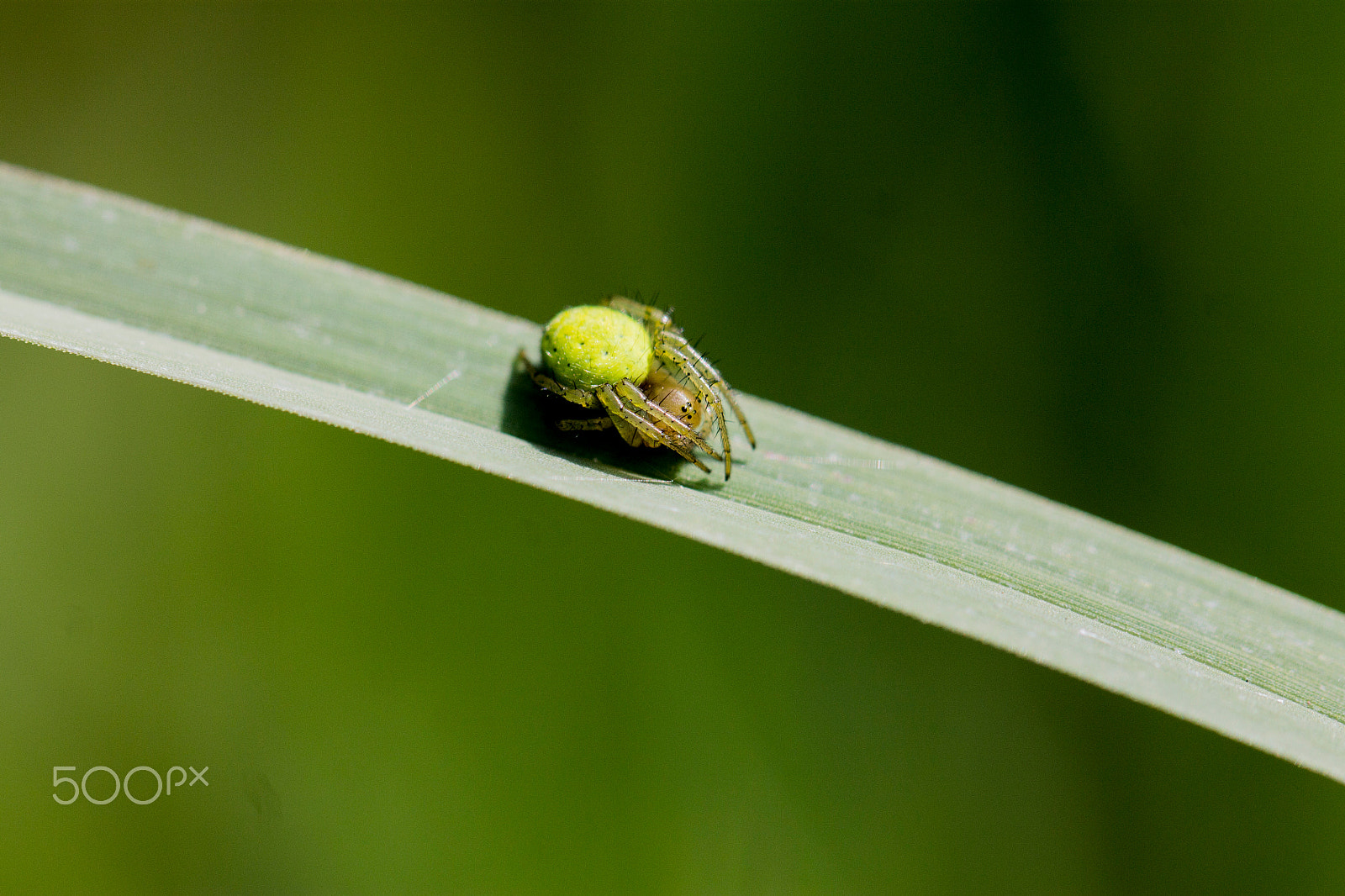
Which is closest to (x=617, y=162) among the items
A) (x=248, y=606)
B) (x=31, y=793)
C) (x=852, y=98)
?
(x=852, y=98)

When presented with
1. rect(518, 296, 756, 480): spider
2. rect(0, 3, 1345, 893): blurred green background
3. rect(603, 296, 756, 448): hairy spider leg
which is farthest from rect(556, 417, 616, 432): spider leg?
rect(0, 3, 1345, 893): blurred green background

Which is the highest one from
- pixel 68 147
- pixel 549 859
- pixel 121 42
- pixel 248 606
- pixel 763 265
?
pixel 763 265

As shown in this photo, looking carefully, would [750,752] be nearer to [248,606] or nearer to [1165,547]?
[1165,547]

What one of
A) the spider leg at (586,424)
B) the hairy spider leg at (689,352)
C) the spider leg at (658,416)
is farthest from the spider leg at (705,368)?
the spider leg at (586,424)

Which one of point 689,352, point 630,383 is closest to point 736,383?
point 689,352

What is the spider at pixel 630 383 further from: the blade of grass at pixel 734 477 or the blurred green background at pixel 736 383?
the blurred green background at pixel 736 383

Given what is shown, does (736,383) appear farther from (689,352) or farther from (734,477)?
(734,477)
